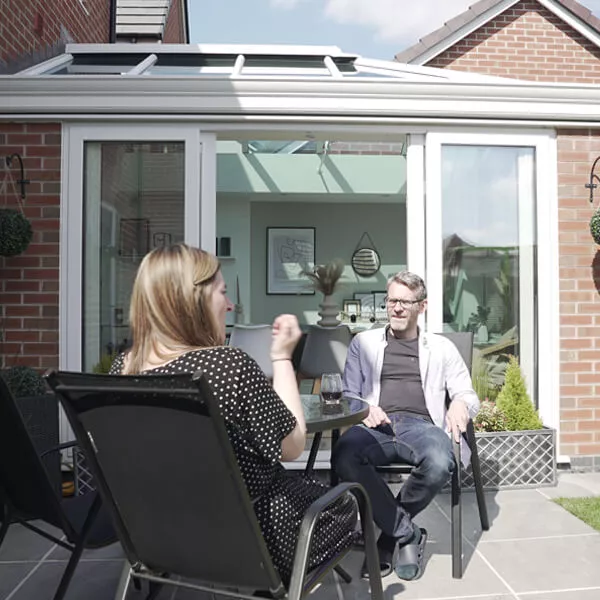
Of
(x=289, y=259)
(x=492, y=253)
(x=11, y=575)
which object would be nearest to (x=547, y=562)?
(x=492, y=253)

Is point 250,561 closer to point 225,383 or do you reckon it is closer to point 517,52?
point 225,383

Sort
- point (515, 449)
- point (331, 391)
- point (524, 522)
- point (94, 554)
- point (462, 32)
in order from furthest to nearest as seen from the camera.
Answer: point (462, 32) → point (515, 449) → point (524, 522) → point (94, 554) → point (331, 391)

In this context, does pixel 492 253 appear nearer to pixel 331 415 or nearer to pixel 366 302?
pixel 331 415

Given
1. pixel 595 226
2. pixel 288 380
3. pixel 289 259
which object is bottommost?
pixel 288 380

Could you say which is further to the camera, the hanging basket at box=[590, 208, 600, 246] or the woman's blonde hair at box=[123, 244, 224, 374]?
the hanging basket at box=[590, 208, 600, 246]

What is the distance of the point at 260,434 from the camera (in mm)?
1718

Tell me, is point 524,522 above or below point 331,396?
below

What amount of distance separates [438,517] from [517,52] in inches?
301

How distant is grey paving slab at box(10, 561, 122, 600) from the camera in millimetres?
2660

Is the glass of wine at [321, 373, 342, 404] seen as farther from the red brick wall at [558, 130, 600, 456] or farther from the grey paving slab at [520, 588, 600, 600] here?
the red brick wall at [558, 130, 600, 456]

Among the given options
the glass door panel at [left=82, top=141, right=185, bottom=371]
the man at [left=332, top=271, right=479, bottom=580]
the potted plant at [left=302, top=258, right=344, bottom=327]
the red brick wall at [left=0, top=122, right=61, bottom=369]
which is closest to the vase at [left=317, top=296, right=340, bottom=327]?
the potted plant at [left=302, top=258, right=344, bottom=327]

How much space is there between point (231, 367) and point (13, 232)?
268 centimetres

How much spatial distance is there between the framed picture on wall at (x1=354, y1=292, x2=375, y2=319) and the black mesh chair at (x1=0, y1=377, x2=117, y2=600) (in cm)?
779

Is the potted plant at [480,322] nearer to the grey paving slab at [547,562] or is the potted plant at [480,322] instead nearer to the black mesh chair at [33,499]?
the grey paving slab at [547,562]
